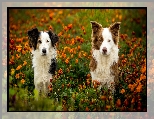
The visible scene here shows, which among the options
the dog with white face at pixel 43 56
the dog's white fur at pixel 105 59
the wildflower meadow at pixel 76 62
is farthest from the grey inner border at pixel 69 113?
the dog's white fur at pixel 105 59

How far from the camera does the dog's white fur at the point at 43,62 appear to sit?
699 centimetres

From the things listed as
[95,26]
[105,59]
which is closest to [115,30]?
[95,26]

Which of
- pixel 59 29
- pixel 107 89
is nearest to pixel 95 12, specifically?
pixel 59 29

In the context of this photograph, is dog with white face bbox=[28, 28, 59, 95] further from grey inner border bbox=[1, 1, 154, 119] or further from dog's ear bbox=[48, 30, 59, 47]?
grey inner border bbox=[1, 1, 154, 119]

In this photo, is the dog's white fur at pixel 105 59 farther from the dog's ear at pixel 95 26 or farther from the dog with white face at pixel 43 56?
the dog with white face at pixel 43 56

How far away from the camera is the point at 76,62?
7.36 metres

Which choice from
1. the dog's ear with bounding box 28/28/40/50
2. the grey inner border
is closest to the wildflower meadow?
the grey inner border

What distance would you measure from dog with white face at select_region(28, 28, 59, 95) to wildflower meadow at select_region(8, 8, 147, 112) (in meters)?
0.07

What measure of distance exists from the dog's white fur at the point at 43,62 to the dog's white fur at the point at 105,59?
20.6 inches

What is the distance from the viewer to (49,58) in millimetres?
7117

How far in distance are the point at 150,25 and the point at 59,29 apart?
1.12 metres

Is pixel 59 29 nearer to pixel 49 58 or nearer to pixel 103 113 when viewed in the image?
pixel 49 58

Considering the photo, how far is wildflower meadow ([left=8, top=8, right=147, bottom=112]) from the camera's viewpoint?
282 inches

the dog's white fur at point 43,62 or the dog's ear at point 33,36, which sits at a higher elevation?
the dog's ear at point 33,36
